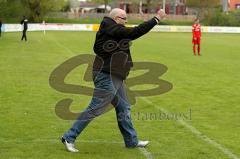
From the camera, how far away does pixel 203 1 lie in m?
106

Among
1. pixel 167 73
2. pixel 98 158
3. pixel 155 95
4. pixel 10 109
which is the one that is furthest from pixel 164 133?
pixel 167 73

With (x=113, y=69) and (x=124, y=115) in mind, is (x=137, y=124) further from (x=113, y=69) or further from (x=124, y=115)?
(x=113, y=69)

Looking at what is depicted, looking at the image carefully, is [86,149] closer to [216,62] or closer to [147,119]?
[147,119]

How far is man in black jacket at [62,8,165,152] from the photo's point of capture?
791cm

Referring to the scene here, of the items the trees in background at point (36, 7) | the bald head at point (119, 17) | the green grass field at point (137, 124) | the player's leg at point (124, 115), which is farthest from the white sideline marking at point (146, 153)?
the trees in background at point (36, 7)

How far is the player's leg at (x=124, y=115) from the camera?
8.43 m

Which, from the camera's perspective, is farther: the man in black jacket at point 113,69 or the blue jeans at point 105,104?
the blue jeans at point 105,104

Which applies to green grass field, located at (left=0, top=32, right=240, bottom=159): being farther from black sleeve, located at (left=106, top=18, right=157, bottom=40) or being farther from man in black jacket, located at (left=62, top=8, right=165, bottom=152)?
Answer: black sleeve, located at (left=106, top=18, right=157, bottom=40)

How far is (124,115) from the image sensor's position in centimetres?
844

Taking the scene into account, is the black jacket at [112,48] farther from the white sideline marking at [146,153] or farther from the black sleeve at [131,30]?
the white sideline marking at [146,153]

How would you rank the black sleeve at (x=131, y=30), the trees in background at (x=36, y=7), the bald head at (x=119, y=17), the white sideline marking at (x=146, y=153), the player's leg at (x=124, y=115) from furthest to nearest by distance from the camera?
the trees in background at (x=36, y=7) < the player's leg at (x=124, y=115) < the white sideline marking at (x=146, y=153) < the bald head at (x=119, y=17) < the black sleeve at (x=131, y=30)

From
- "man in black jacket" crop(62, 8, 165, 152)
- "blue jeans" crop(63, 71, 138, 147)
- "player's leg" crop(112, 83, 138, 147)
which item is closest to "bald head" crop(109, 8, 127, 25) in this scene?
"man in black jacket" crop(62, 8, 165, 152)

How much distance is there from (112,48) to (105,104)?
36.8 inches

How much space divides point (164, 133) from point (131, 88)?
568 cm
